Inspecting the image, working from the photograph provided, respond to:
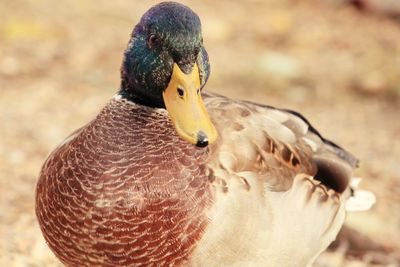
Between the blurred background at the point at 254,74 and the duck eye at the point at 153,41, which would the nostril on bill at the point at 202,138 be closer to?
the duck eye at the point at 153,41

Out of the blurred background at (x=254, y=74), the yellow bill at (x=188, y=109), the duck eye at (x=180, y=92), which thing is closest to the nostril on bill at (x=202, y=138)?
the yellow bill at (x=188, y=109)

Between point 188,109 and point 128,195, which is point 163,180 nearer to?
point 128,195

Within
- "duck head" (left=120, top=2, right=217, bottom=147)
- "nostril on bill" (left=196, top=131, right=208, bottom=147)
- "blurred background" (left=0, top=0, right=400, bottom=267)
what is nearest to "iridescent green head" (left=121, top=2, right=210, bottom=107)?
"duck head" (left=120, top=2, right=217, bottom=147)

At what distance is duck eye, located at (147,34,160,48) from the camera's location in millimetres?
3472

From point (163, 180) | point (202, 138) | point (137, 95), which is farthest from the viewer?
point (137, 95)

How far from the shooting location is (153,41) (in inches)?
137

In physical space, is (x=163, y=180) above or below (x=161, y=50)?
below

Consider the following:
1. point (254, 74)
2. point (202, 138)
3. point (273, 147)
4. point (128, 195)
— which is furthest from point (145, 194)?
point (254, 74)

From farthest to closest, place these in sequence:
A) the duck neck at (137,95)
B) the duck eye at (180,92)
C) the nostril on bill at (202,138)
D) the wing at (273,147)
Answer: the wing at (273,147), the duck neck at (137,95), the duck eye at (180,92), the nostril on bill at (202,138)

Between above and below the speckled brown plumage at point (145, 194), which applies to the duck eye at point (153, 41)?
above

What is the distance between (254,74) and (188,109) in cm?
541

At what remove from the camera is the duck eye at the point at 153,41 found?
3472 millimetres

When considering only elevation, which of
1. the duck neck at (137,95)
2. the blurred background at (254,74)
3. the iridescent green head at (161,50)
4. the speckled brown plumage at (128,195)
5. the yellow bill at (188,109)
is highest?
the blurred background at (254,74)

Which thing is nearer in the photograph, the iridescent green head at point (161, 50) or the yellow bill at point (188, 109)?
the yellow bill at point (188, 109)
